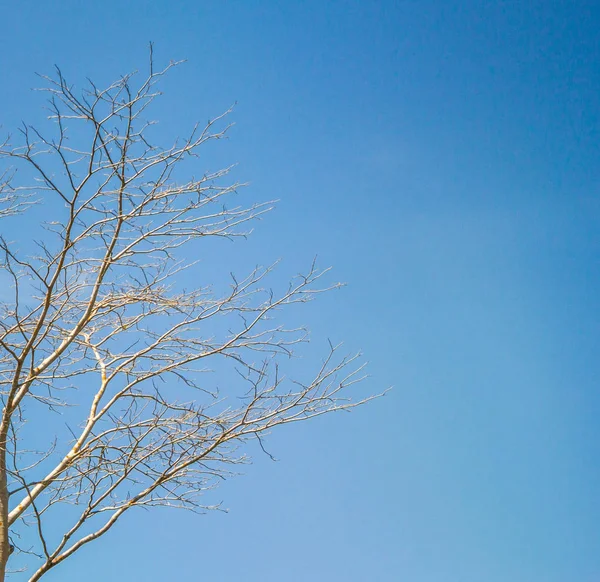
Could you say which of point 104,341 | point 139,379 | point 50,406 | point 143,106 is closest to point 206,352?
point 139,379

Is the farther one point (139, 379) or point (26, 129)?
point (139, 379)

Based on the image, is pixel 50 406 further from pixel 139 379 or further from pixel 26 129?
pixel 26 129

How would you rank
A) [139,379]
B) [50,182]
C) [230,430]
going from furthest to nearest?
[139,379] → [230,430] → [50,182]

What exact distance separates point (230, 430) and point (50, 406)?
143cm

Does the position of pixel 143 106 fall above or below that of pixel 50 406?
above

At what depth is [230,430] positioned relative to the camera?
4137 mm

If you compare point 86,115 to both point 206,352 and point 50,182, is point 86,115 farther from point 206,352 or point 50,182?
point 206,352

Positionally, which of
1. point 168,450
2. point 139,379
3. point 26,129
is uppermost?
point 26,129

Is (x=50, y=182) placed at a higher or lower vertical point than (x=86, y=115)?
lower

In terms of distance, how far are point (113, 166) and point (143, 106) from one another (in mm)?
386

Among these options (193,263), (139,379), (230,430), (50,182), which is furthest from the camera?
(193,263)

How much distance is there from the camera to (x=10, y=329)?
432 cm

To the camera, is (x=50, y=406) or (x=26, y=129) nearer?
(x=26, y=129)

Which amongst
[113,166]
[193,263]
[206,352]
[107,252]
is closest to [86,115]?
[113,166]
